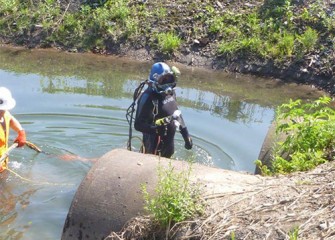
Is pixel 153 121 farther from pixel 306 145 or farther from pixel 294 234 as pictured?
pixel 294 234

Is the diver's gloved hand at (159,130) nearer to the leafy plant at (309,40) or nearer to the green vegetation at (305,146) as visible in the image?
the green vegetation at (305,146)

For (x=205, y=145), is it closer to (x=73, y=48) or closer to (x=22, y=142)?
(x=22, y=142)

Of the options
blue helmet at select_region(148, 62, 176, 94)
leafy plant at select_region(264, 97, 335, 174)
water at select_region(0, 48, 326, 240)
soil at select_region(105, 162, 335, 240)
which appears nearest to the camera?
soil at select_region(105, 162, 335, 240)

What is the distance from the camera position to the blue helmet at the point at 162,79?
7.88m

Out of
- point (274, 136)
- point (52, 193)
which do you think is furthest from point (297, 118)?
point (52, 193)

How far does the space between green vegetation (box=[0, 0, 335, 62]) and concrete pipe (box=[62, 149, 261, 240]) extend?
8.06m

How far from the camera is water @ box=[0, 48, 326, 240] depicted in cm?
818

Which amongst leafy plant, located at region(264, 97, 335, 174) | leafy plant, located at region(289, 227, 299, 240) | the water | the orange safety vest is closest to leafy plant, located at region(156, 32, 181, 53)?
the water

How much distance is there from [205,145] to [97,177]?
4.47 meters

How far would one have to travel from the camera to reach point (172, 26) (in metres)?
14.6

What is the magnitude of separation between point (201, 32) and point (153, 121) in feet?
22.0

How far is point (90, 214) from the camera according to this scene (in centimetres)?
544

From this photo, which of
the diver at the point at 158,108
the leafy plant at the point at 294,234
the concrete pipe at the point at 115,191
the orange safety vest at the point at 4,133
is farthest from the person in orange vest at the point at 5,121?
the leafy plant at the point at 294,234

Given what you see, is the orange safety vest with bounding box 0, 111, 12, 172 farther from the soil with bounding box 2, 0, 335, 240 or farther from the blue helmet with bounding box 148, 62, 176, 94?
the soil with bounding box 2, 0, 335, 240
